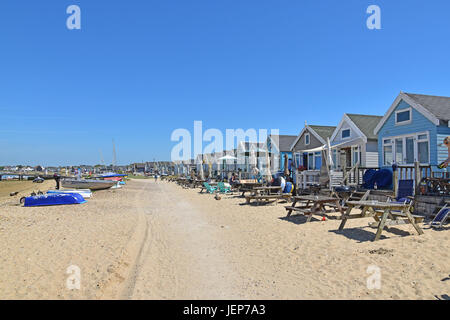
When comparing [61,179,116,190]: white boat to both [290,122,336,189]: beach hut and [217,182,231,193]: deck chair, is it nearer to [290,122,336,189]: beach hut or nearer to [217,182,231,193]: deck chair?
[217,182,231,193]: deck chair

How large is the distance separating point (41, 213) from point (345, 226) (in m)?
12.1

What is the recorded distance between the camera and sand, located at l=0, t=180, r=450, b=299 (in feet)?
14.5

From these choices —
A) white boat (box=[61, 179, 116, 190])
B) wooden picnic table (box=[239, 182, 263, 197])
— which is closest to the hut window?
wooden picnic table (box=[239, 182, 263, 197])

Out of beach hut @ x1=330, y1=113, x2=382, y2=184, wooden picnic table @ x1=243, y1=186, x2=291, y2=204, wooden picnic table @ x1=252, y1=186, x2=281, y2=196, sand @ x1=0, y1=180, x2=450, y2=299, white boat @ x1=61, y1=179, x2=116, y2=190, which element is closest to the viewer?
sand @ x1=0, y1=180, x2=450, y2=299

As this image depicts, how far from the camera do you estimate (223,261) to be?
5852mm

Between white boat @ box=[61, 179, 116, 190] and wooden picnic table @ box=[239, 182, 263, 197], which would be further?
white boat @ box=[61, 179, 116, 190]

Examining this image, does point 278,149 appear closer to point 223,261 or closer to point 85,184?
point 85,184

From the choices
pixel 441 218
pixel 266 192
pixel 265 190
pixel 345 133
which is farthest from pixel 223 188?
pixel 441 218

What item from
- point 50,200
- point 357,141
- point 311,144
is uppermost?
point 311,144

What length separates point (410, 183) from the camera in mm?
10578

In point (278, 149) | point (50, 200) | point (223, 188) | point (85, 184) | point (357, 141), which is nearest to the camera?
point (50, 200)

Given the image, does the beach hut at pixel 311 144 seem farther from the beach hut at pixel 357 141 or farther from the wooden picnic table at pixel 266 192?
the wooden picnic table at pixel 266 192
